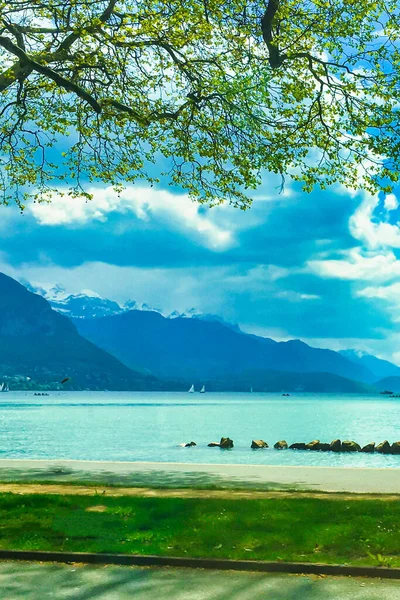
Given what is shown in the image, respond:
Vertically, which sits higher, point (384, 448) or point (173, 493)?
point (384, 448)

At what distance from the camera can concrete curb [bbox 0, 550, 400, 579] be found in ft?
34.6

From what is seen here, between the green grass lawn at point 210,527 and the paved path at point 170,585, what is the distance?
0.74 metres

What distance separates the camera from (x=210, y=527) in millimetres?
13289

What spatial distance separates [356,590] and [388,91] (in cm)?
1593

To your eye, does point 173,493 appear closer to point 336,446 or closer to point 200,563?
point 200,563

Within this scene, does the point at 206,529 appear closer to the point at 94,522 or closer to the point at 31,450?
the point at 94,522

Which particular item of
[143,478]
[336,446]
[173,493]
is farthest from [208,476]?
[336,446]

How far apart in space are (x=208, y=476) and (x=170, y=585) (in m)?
13.4

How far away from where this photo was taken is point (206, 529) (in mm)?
13148

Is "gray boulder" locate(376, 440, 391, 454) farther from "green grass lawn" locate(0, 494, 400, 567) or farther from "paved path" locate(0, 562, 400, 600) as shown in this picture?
"paved path" locate(0, 562, 400, 600)

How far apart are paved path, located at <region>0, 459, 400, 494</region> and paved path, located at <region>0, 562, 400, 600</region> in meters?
8.95

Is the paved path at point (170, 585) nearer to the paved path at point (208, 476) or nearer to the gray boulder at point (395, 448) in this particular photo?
the paved path at point (208, 476)

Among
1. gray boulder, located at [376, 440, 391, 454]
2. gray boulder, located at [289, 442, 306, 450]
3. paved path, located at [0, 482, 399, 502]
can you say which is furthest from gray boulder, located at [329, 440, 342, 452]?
paved path, located at [0, 482, 399, 502]

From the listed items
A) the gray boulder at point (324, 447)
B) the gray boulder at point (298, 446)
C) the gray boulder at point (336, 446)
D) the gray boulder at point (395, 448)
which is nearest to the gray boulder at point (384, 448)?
the gray boulder at point (395, 448)
